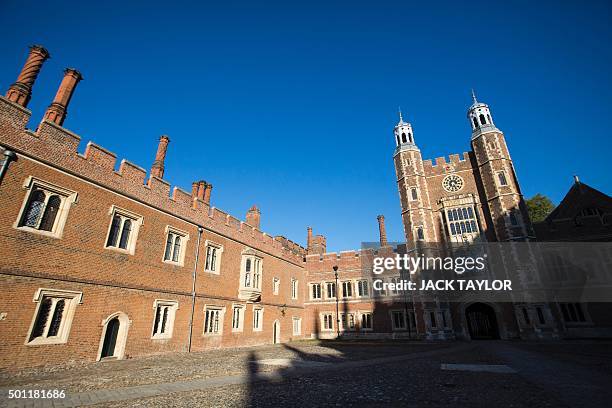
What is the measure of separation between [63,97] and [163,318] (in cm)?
1125

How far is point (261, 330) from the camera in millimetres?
22031

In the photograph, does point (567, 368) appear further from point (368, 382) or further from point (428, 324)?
point (428, 324)

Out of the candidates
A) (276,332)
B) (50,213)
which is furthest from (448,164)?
(50,213)

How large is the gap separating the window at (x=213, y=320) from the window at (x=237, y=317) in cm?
134

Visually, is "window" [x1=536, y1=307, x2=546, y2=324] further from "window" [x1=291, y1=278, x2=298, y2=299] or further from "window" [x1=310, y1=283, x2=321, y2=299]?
"window" [x1=291, y1=278, x2=298, y2=299]

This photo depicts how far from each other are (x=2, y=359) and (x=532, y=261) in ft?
99.3

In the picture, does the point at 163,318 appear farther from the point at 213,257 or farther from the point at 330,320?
the point at 330,320

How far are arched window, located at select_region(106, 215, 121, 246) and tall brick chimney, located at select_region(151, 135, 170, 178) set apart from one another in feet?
12.2

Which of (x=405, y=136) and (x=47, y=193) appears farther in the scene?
(x=405, y=136)

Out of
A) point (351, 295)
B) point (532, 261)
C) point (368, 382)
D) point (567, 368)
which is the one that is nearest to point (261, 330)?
point (351, 295)

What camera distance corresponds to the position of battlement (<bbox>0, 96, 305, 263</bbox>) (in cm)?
1013

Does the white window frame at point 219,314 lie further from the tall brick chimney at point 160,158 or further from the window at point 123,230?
the tall brick chimney at point 160,158

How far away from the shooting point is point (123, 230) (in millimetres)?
13281

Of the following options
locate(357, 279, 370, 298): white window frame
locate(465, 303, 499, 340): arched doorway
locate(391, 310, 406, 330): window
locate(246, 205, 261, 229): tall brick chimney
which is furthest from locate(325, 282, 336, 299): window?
locate(465, 303, 499, 340): arched doorway
